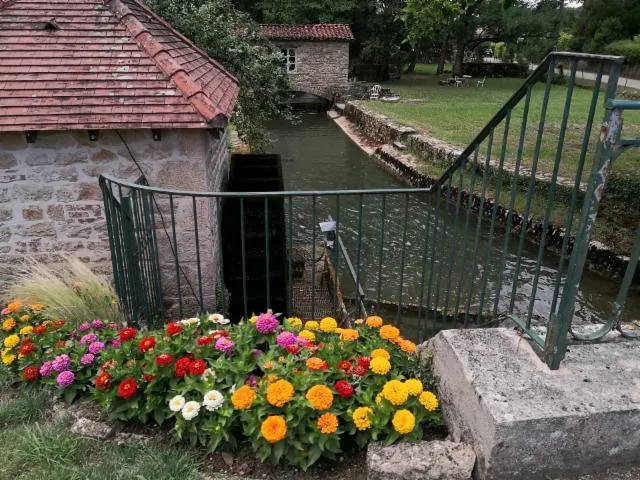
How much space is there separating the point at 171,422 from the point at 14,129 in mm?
3478

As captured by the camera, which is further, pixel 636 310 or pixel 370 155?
pixel 370 155

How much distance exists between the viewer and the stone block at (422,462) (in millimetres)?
1972

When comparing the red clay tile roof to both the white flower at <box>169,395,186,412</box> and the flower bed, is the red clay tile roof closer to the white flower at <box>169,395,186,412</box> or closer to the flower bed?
the flower bed

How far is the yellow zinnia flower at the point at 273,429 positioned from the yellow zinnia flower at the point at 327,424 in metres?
0.14

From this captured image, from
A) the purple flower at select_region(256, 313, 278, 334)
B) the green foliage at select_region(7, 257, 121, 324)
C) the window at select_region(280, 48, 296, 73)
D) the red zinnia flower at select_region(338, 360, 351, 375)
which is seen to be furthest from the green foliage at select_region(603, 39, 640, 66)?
the red zinnia flower at select_region(338, 360, 351, 375)

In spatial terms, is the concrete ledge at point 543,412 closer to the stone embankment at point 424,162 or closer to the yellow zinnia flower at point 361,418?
the yellow zinnia flower at point 361,418

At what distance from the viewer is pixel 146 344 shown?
256 centimetres

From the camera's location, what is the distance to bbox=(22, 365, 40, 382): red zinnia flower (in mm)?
2723

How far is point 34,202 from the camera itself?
17.2 feet

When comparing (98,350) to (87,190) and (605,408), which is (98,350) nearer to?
(605,408)

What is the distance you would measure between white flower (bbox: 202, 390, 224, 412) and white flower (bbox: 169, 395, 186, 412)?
0.10 m

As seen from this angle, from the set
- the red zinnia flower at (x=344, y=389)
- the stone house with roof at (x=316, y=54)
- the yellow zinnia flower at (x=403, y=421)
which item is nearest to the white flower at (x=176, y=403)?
the red zinnia flower at (x=344, y=389)

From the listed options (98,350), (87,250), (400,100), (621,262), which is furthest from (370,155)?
(98,350)

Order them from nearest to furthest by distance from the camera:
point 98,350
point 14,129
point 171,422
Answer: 1. point 171,422
2. point 98,350
3. point 14,129
